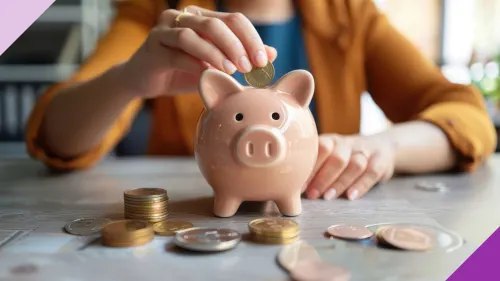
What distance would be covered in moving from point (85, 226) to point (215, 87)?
23cm

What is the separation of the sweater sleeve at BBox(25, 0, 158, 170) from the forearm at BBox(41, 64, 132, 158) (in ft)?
0.06

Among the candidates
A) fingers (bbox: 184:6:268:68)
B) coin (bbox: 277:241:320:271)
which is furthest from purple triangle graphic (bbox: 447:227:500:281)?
fingers (bbox: 184:6:268:68)

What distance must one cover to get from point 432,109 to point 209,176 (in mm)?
583

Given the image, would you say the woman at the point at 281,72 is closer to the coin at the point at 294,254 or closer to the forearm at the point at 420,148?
the forearm at the point at 420,148

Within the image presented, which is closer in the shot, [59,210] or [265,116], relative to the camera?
[265,116]

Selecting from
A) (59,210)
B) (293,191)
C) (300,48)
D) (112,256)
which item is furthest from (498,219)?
(300,48)

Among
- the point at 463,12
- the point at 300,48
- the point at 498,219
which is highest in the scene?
the point at 463,12

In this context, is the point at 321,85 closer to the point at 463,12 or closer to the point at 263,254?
the point at 263,254

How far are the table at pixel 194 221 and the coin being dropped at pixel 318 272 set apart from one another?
0.01m

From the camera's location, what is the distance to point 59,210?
706 millimetres

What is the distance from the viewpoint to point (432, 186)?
0.87 meters

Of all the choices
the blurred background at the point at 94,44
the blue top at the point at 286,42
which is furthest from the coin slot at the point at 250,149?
the blurred background at the point at 94,44

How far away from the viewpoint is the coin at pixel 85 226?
586 millimetres

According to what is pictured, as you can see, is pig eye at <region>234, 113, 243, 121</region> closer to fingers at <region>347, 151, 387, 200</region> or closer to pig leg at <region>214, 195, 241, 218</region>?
pig leg at <region>214, 195, 241, 218</region>
